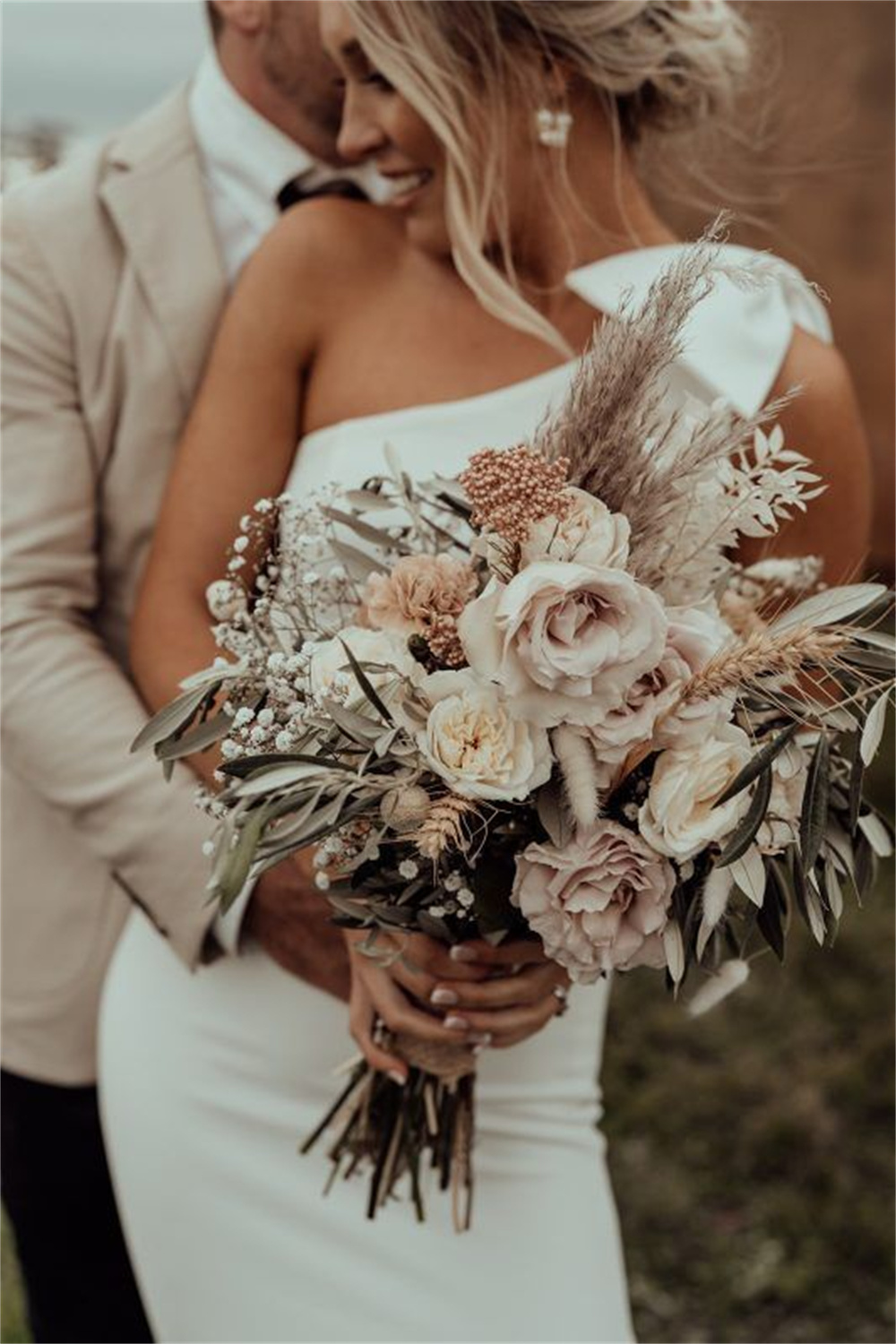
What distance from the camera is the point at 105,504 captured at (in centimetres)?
283

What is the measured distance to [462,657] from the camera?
1.87m

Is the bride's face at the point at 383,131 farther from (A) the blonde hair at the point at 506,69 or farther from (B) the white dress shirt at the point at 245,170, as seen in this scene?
(B) the white dress shirt at the point at 245,170

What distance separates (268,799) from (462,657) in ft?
0.79

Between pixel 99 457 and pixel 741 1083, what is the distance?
9.61 feet

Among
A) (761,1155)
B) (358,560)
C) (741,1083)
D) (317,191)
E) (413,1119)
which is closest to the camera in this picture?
(358,560)

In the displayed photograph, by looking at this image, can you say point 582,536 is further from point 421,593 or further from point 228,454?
point 228,454

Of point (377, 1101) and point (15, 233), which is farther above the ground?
point (15, 233)

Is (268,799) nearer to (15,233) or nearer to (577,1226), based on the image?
(577,1226)

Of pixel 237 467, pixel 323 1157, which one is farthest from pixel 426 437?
pixel 323 1157

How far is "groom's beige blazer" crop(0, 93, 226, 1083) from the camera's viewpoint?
2.67m

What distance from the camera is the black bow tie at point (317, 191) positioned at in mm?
2885

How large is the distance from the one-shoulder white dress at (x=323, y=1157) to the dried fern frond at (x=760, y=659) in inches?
27.6

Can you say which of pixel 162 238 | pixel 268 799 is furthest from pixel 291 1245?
pixel 162 238

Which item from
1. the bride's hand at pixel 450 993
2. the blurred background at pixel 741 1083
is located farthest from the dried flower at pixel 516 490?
the blurred background at pixel 741 1083
